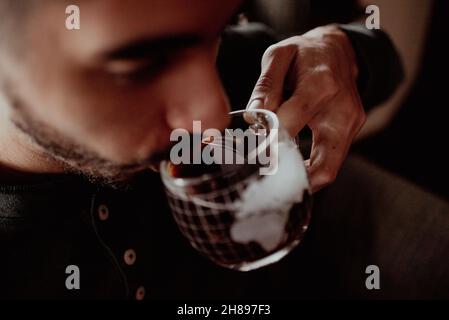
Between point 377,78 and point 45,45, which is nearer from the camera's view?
point 45,45

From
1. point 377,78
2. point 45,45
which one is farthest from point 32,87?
point 377,78

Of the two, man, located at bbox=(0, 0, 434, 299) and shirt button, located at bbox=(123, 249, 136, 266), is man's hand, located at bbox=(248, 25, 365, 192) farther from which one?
shirt button, located at bbox=(123, 249, 136, 266)

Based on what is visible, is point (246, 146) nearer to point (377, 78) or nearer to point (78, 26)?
point (78, 26)

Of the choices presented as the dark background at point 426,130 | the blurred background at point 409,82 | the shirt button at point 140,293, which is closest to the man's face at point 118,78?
the shirt button at point 140,293

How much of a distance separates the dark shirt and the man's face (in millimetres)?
201

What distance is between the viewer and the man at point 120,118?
2.41 ft

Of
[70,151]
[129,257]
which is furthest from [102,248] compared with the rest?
[70,151]

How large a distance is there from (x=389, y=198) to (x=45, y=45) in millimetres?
929

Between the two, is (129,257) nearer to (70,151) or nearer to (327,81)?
(70,151)

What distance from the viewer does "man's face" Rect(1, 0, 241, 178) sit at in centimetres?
71

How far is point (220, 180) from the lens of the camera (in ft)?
2.27

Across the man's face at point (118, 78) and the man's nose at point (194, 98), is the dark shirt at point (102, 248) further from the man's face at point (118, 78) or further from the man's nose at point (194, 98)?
the man's nose at point (194, 98)

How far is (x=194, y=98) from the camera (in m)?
0.80

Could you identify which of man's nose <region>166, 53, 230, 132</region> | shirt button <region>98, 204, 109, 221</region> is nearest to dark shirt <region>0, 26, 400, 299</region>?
shirt button <region>98, 204, 109, 221</region>
